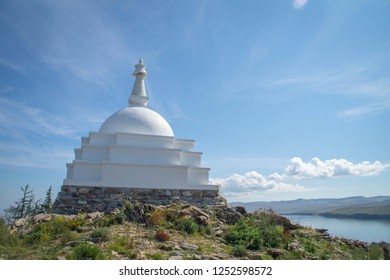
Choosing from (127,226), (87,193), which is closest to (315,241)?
(127,226)

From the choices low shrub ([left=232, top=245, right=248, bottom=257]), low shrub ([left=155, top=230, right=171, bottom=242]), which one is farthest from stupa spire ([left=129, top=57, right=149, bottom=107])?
low shrub ([left=232, top=245, right=248, bottom=257])

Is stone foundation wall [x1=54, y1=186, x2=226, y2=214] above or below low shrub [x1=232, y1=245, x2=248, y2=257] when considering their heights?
above

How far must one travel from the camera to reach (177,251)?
22.7ft

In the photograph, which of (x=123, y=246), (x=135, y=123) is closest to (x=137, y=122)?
(x=135, y=123)

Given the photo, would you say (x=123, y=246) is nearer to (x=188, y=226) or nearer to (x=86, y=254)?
(x=86, y=254)

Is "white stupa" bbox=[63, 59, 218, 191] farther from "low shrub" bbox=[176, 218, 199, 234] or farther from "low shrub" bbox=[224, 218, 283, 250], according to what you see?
"low shrub" bbox=[224, 218, 283, 250]

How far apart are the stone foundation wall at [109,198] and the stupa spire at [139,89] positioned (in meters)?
6.36

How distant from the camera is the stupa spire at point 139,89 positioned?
17922mm

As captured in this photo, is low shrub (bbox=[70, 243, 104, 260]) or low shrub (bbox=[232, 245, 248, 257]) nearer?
low shrub (bbox=[70, 243, 104, 260])

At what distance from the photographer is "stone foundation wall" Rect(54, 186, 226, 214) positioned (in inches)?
491
